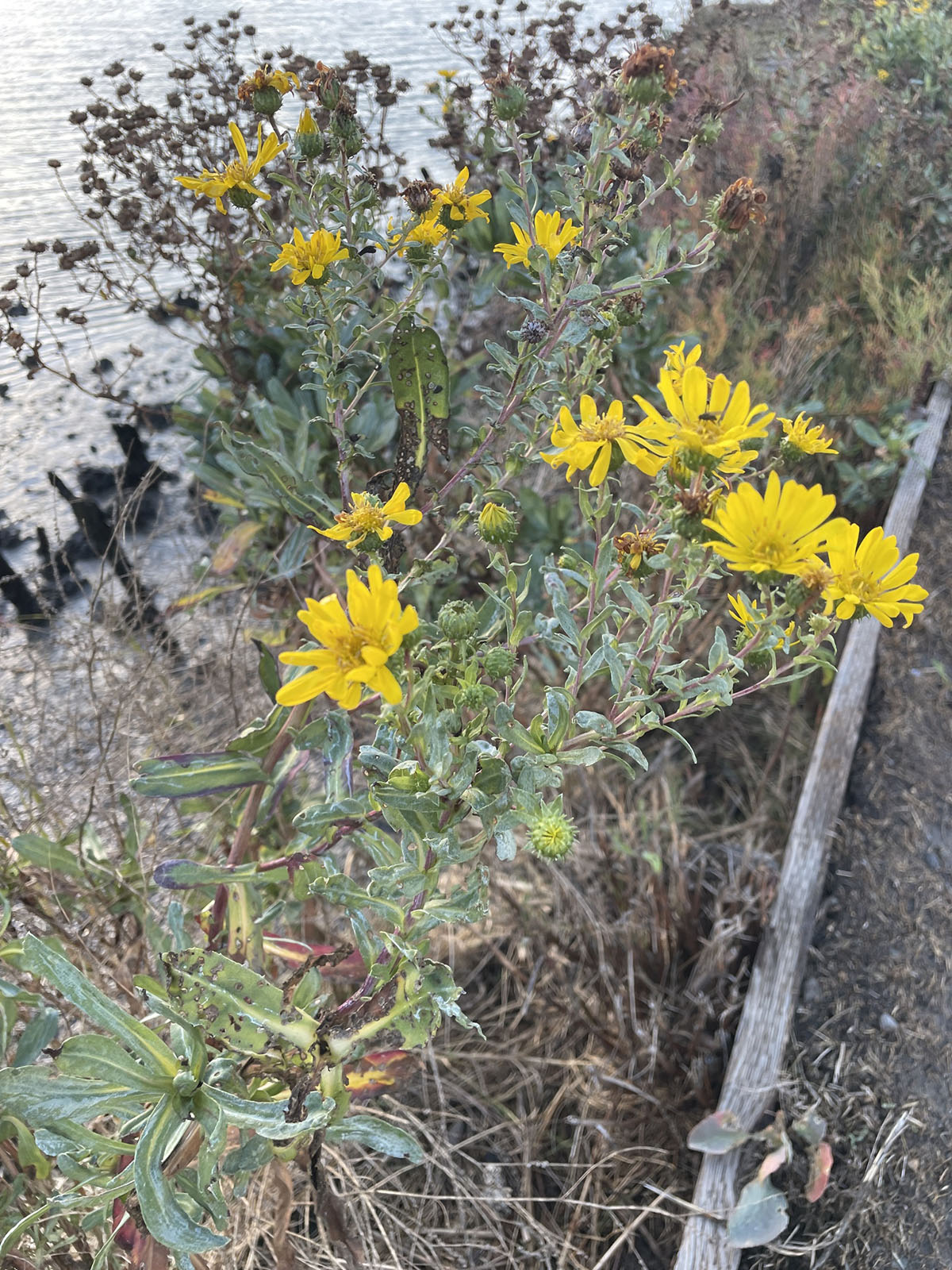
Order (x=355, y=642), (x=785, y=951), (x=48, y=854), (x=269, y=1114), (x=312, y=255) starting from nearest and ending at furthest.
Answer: (x=355, y=642), (x=269, y=1114), (x=312, y=255), (x=48, y=854), (x=785, y=951)

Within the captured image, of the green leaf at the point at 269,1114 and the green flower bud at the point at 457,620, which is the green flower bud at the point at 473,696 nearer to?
the green flower bud at the point at 457,620

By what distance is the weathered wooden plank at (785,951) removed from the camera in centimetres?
158

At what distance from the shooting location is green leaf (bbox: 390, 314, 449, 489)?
129 centimetres

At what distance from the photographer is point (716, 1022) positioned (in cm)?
192

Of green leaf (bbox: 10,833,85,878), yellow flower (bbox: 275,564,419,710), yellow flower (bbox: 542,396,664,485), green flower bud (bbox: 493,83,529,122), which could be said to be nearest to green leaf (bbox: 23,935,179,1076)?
green leaf (bbox: 10,833,85,878)

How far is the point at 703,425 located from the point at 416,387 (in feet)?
1.80

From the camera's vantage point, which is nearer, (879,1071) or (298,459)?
(298,459)

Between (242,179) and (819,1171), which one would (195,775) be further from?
(819,1171)

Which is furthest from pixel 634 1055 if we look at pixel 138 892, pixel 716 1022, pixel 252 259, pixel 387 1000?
pixel 252 259

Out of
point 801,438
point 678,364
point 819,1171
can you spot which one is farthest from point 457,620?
point 819,1171

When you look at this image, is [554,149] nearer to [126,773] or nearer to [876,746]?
[876,746]

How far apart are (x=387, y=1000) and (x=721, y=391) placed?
87 cm

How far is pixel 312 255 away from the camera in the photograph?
1.10 m

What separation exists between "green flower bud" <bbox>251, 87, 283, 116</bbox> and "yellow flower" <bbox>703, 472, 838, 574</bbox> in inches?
34.1
